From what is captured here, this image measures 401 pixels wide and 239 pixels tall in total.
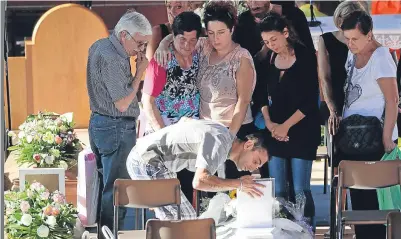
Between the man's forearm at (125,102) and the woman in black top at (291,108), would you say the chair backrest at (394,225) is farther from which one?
the man's forearm at (125,102)

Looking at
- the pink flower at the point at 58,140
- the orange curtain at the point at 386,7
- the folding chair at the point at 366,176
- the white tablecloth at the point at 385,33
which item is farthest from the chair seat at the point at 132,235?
the orange curtain at the point at 386,7

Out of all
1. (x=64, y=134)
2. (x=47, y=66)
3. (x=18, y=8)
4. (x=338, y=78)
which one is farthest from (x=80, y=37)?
(x=18, y=8)

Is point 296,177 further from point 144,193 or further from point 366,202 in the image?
point 144,193

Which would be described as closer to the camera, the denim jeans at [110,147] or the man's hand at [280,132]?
the denim jeans at [110,147]

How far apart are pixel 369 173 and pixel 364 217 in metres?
0.27

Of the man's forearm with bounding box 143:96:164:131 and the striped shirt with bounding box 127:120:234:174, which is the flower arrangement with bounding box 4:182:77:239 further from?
the man's forearm with bounding box 143:96:164:131

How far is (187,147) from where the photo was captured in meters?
6.00

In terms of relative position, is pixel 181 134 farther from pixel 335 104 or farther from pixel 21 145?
pixel 21 145

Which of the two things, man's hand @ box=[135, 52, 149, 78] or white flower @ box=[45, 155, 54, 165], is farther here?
white flower @ box=[45, 155, 54, 165]

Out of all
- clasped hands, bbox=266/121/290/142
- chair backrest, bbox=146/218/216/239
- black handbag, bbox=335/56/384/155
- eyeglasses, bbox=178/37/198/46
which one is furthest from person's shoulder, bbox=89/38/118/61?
chair backrest, bbox=146/218/216/239

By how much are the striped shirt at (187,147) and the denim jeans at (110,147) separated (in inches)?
17.4

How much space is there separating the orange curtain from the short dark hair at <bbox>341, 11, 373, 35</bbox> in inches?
102

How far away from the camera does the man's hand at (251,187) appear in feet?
18.7

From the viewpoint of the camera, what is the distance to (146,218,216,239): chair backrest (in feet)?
17.1
